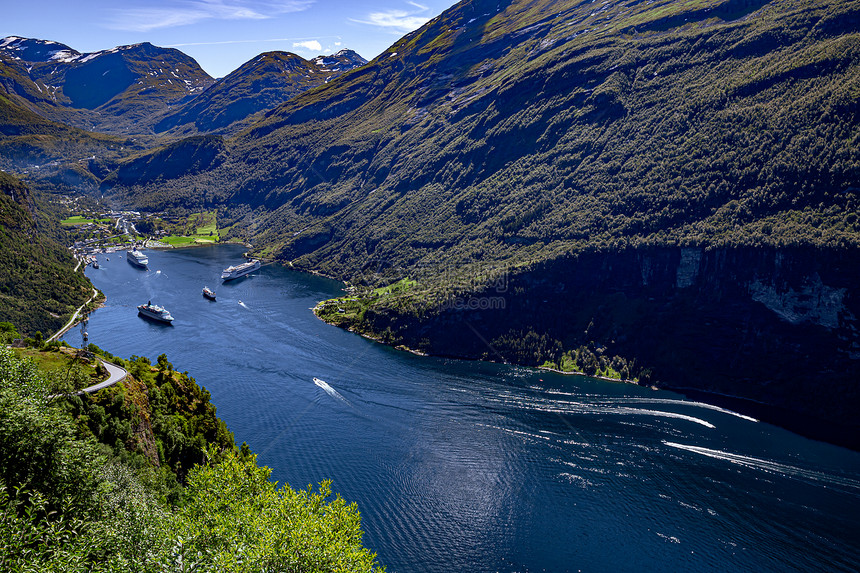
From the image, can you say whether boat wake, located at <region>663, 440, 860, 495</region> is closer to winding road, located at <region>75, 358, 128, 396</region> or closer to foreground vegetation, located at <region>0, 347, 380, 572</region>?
foreground vegetation, located at <region>0, 347, 380, 572</region>

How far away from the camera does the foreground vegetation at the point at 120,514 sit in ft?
82.0

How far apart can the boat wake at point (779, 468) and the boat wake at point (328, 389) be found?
70.5 m

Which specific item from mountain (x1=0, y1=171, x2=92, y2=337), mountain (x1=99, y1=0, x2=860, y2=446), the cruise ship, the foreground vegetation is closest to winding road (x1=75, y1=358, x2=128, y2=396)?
the foreground vegetation

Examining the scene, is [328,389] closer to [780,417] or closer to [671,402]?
[671,402]

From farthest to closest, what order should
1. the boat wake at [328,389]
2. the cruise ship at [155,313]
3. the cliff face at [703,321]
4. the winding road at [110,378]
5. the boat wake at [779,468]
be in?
the cruise ship at [155,313] < the cliff face at [703,321] < the boat wake at [328,389] < the boat wake at [779,468] < the winding road at [110,378]

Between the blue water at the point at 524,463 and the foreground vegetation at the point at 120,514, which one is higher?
the foreground vegetation at the point at 120,514

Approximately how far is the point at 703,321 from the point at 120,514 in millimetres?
142197

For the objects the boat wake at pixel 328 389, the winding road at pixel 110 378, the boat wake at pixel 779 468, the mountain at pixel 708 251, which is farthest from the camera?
the mountain at pixel 708 251

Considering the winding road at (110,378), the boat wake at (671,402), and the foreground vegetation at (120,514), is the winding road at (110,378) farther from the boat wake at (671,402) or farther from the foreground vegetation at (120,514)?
the boat wake at (671,402)

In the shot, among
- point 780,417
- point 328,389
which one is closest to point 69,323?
point 328,389

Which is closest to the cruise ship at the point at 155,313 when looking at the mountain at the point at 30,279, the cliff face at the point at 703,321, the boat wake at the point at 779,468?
the mountain at the point at 30,279

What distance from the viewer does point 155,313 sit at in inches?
6211

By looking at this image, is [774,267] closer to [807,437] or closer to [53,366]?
[807,437]

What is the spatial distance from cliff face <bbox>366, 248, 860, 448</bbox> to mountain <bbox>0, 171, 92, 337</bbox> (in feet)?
316
